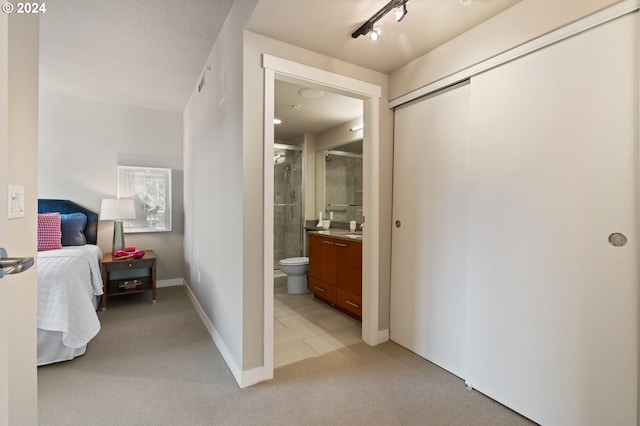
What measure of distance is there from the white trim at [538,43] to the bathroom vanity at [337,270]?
1.56 m

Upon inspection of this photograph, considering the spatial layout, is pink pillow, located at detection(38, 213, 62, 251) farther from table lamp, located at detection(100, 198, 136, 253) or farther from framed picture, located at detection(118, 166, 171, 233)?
framed picture, located at detection(118, 166, 171, 233)

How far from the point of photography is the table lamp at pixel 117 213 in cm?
360

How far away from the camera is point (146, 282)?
12.0 ft

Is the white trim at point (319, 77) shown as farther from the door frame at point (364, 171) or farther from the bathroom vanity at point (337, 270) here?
the bathroom vanity at point (337, 270)

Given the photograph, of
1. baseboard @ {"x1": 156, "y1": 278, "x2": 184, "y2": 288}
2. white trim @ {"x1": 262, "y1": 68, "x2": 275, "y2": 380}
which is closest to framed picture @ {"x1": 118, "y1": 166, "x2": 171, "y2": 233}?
baseboard @ {"x1": 156, "y1": 278, "x2": 184, "y2": 288}

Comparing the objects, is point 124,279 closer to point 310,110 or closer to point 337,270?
point 337,270

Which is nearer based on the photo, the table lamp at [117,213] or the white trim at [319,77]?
the white trim at [319,77]

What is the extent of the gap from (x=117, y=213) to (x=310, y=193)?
2.62 metres

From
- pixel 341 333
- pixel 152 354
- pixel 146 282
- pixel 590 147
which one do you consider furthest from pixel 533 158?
pixel 146 282

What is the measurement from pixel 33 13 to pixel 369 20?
1633 millimetres

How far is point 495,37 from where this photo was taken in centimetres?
180

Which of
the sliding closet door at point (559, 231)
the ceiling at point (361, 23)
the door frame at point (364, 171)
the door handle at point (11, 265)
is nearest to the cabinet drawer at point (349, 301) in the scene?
the door frame at point (364, 171)

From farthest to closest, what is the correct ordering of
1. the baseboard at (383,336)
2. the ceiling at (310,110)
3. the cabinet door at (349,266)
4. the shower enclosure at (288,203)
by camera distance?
the shower enclosure at (288,203) → the ceiling at (310,110) → the cabinet door at (349,266) → the baseboard at (383,336)

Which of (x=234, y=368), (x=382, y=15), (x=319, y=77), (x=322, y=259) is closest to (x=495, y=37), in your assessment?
(x=382, y=15)
